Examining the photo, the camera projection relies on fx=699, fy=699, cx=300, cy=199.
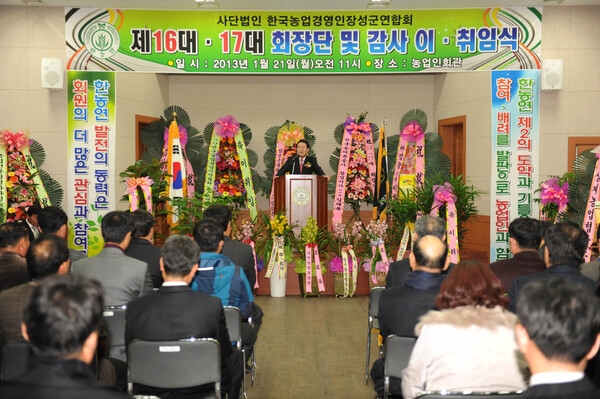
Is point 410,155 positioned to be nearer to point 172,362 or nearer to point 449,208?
point 449,208

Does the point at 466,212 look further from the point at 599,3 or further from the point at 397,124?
the point at 397,124

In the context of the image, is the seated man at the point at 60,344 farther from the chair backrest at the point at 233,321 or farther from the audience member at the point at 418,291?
the chair backrest at the point at 233,321

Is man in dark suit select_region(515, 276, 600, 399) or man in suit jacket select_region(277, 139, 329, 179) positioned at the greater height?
man in suit jacket select_region(277, 139, 329, 179)

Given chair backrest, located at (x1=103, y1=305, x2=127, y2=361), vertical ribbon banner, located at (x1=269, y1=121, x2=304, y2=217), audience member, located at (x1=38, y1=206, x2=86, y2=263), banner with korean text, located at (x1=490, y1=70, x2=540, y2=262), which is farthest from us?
vertical ribbon banner, located at (x1=269, y1=121, x2=304, y2=217)

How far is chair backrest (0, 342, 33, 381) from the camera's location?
2.68 meters

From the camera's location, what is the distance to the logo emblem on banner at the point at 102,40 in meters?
7.39

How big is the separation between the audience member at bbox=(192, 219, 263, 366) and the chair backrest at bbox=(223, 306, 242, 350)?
13cm

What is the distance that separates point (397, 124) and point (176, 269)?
897 cm

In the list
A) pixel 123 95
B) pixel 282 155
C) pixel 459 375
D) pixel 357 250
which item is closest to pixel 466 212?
pixel 357 250

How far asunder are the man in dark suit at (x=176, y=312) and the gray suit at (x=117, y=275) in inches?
30.4

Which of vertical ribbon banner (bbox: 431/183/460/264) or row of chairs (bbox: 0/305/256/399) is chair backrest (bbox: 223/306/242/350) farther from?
vertical ribbon banner (bbox: 431/183/460/264)

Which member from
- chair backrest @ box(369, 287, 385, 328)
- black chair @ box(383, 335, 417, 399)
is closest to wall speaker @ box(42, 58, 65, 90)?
chair backrest @ box(369, 287, 385, 328)

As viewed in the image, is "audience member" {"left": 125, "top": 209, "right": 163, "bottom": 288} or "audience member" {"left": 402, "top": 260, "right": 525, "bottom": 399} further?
"audience member" {"left": 125, "top": 209, "right": 163, "bottom": 288}

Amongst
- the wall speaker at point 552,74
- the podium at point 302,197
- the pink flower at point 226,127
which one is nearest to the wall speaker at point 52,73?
the pink flower at point 226,127
